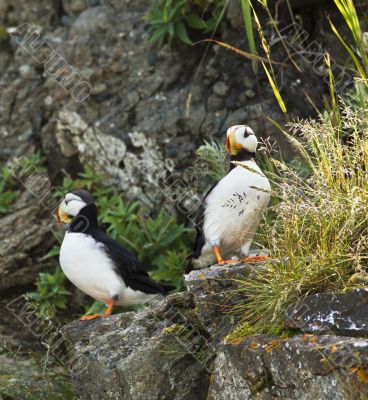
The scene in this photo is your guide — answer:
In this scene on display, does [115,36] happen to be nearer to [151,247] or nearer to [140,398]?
[151,247]

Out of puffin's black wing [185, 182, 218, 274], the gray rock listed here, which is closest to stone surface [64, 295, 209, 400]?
puffin's black wing [185, 182, 218, 274]

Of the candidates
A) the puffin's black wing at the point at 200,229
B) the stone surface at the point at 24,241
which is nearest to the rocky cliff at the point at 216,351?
the puffin's black wing at the point at 200,229

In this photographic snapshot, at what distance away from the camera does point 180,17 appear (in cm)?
791

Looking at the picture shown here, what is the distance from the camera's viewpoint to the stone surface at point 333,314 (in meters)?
3.87

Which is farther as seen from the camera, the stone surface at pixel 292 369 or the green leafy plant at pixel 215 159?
the green leafy plant at pixel 215 159

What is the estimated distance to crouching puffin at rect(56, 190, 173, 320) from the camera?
20.3 ft

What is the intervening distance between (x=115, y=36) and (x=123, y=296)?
3.33 meters

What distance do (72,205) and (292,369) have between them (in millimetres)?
2965

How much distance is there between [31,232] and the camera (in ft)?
25.9

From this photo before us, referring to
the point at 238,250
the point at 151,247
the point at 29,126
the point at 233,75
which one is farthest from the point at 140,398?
the point at 29,126

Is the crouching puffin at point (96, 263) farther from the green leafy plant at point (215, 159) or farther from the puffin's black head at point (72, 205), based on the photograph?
the green leafy plant at point (215, 159)

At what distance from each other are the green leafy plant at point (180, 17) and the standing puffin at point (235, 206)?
2.35 meters

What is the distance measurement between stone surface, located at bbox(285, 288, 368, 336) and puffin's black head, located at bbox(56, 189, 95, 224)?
8.79 ft

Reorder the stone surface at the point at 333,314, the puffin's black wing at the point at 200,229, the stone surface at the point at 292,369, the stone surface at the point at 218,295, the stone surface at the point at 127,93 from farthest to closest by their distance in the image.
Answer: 1. the stone surface at the point at 127,93
2. the puffin's black wing at the point at 200,229
3. the stone surface at the point at 218,295
4. the stone surface at the point at 333,314
5. the stone surface at the point at 292,369
